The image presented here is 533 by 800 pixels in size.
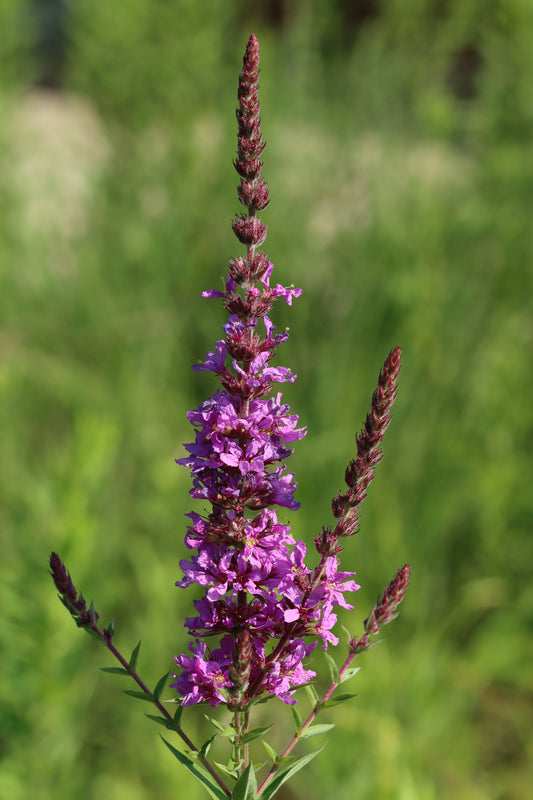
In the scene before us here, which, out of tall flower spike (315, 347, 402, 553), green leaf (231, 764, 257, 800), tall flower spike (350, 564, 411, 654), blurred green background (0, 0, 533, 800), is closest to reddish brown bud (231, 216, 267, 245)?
tall flower spike (315, 347, 402, 553)

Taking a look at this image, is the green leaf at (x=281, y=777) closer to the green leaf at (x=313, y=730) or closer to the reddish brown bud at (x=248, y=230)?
the green leaf at (x=313, y=730)

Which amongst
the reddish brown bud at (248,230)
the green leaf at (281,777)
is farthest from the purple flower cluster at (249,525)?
the green leaf at (281,777)

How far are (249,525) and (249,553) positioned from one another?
0.07 m

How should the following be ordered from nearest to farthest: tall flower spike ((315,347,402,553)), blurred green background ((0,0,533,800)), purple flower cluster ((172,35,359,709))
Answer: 1. tall flower spike ((315,347,402,553))
2. purple flower cluster ((172,35,359,709))
3. blurred green background ((0,0,533,800))

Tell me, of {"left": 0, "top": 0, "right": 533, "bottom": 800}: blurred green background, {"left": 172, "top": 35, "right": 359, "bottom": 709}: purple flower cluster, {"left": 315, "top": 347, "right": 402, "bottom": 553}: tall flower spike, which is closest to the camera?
{"left": 315, "top": 347, "right": 402, "bottom": 553}: tall flower spike

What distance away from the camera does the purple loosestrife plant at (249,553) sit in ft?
4.19

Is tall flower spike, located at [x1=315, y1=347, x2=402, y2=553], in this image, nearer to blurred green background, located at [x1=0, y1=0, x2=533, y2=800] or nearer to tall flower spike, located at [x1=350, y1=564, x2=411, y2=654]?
tall flower spike, located at [x1=350, y1=564, x2=411, y2=654]

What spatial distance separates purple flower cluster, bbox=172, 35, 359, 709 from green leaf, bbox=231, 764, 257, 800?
11 cm

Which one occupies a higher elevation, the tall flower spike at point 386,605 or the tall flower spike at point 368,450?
the tall flower spike at point 368,450

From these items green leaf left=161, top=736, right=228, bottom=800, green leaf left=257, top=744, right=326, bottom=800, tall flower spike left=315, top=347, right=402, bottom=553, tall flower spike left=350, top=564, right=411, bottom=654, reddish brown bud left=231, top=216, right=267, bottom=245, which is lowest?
green leaf left=257, top=744, right=326, bottom=800

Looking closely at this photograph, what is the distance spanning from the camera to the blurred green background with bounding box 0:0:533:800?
397 cm

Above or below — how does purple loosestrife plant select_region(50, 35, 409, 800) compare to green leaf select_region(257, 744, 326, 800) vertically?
above

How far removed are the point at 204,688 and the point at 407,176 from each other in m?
5.11

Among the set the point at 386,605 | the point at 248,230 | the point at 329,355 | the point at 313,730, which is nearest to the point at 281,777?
the point at 313,730
